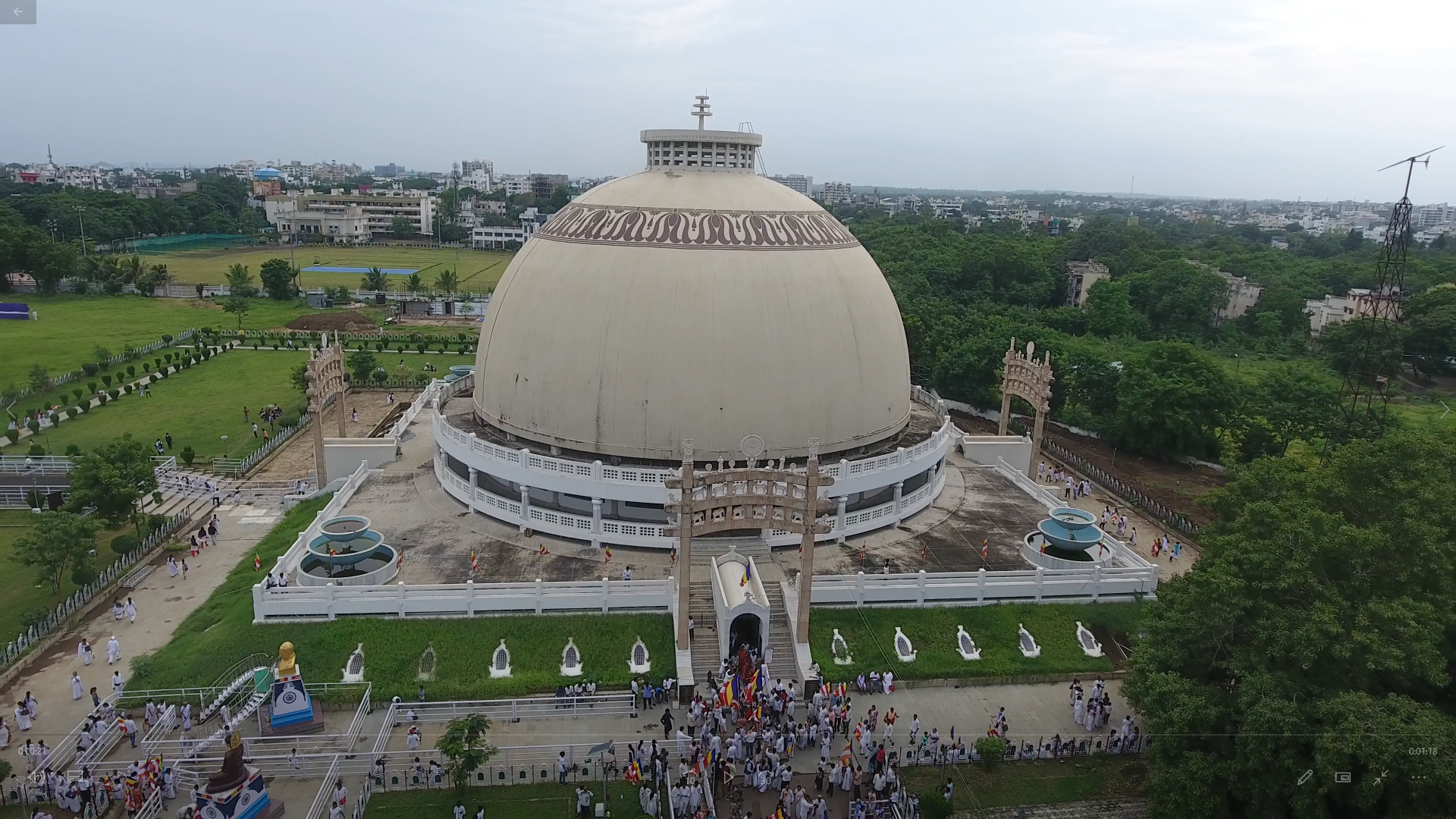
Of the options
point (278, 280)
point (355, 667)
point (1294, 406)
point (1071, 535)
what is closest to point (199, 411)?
point (355, 667)

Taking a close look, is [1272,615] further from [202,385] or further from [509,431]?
[202,385]

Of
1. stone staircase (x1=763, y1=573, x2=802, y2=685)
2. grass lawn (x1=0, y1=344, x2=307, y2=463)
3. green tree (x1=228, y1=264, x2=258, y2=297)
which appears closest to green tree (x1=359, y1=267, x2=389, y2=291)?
green tree (x1=228, y1=264, x2=258, y2=297)

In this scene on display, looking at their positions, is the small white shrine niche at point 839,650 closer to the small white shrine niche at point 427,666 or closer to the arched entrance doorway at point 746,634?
the arched entrance doorway at point 746,634

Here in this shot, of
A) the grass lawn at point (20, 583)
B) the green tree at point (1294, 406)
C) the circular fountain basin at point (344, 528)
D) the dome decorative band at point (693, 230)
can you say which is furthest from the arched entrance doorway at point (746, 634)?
the green tree at point (1294, 406)

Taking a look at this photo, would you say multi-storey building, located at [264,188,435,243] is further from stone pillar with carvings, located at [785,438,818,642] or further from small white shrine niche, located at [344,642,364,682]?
stone pillar with carvings, located at [785,438,818,642]

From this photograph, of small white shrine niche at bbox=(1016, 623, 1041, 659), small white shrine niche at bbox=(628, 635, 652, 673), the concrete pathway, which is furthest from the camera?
small white shrine niche at bbox=(1016, 623, 1041, 659)

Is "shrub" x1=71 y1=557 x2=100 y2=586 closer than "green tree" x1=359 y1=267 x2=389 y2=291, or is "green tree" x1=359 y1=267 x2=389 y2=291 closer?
"shrub" x1=71 y1=557 x2=100 y2=586
